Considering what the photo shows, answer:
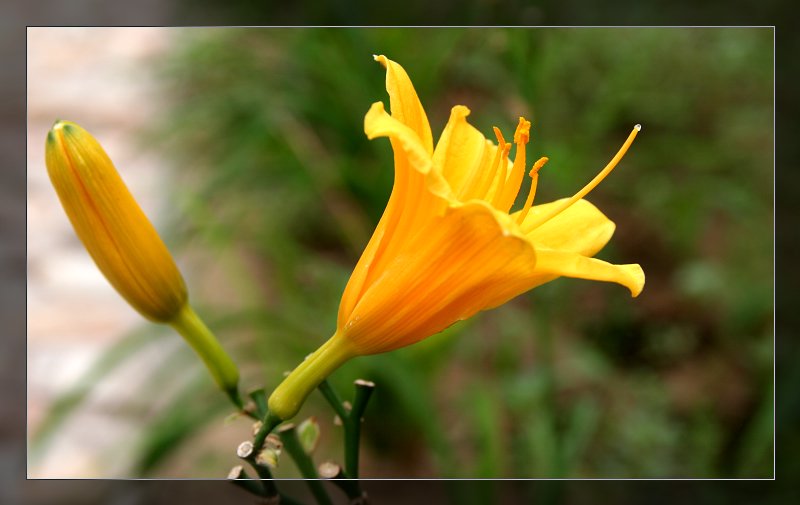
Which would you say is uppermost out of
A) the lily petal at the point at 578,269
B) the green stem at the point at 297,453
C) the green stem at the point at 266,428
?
the lily petal at the point at 578,269

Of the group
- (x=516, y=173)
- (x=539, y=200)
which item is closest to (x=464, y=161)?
(x=516, y=173)

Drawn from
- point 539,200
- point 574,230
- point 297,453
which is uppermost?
point 539,200

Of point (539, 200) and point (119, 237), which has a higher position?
point (539, 200)

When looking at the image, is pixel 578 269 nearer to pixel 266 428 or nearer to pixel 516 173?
pixel 516 173

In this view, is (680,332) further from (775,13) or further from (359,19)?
(359,19)

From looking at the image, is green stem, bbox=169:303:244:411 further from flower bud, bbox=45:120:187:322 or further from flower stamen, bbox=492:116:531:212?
flower stamen, bbox=492:116:531:212

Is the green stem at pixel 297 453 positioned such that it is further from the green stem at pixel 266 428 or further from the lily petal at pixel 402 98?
the lily petal at pixel 402 98

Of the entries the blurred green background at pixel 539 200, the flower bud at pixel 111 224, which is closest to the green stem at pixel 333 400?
the flower bud at pixel 111 224
